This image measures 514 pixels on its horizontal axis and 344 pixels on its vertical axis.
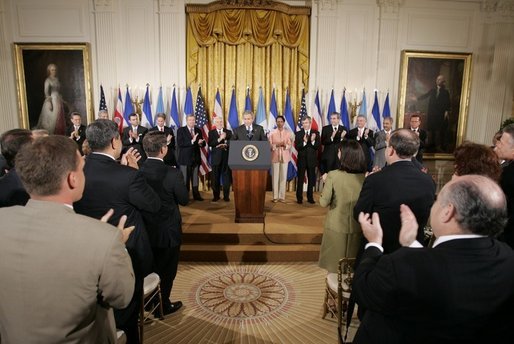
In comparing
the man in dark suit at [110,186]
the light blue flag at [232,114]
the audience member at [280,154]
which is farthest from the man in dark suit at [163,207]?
the light blue flag at [232,114]

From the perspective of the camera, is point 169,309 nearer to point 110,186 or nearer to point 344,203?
point 110,186

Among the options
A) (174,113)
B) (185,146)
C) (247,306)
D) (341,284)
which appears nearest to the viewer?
(341,284)

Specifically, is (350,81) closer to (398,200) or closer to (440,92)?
(440,92)

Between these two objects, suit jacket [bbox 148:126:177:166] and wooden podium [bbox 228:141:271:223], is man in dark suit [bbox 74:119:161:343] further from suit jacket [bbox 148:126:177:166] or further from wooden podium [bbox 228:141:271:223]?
suit jacket [bbox 148:126:177:166]

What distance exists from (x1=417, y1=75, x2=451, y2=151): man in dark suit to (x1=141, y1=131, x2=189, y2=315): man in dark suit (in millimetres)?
7351

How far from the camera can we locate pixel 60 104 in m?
8.41

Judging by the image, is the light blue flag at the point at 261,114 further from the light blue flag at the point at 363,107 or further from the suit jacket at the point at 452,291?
the suit jacket at the point at 452,291

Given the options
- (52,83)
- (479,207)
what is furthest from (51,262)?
(52,83)

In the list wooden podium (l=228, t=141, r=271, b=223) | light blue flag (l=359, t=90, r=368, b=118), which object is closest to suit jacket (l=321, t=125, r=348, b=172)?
light blue flag (l=359, t=90, r=368, b=118)

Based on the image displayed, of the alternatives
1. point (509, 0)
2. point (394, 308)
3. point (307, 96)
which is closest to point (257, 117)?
point (307, 96)

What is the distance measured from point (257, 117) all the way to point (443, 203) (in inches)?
279

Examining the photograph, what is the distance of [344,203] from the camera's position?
336 centimetres

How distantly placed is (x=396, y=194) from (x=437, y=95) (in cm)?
725

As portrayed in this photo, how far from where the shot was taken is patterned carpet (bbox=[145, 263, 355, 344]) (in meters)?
3.38
